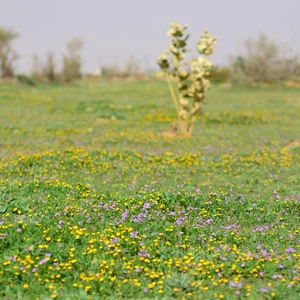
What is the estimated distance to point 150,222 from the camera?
22.5ft

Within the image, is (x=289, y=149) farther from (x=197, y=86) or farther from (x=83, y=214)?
(x=83, y=214)

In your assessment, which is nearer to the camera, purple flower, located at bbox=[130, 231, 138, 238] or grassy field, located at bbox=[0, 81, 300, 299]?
grassy field, located at bbox=[0, 81, 300, 299]

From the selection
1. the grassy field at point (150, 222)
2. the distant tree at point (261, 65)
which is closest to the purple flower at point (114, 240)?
the grassy field at point (150, 222)

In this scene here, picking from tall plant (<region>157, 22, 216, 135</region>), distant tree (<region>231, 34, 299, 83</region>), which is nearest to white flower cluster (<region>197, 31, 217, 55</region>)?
tall plant (<region>157, 22, 216, 135</region>)

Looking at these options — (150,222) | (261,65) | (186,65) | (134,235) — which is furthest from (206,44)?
(261,65)

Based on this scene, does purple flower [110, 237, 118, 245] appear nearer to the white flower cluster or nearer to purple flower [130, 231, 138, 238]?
purple flower [130, 231, 138, 238]

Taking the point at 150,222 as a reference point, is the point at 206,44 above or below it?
above

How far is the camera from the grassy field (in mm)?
5371

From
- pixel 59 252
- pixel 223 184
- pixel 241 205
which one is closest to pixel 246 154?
pixel 223 184

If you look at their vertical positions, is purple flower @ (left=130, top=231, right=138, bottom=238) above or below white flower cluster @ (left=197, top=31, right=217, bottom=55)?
below

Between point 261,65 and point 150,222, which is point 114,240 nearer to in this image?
point 150,222

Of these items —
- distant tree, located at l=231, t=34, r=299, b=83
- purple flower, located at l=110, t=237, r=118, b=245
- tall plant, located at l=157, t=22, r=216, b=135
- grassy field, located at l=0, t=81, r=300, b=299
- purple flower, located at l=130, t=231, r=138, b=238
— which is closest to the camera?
grassy field, located at l=0, t=81, r=300, b=299

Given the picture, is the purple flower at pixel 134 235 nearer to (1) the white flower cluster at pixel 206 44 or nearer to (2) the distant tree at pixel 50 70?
(1) the white flower cluster at pixel 206 44

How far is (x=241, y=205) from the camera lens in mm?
7711
